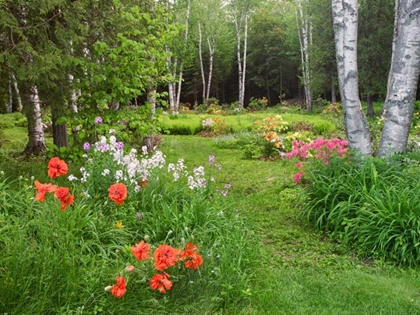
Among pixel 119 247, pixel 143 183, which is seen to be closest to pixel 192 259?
pixel 119 247

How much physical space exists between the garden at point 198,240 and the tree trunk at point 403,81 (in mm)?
432

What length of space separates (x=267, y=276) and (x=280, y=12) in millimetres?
34746

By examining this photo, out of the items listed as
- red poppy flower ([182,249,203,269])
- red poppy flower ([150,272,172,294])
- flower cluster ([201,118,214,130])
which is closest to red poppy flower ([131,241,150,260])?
red poppy flower ([150,272,172,294])

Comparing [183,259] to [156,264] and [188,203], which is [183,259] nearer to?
[156,264]

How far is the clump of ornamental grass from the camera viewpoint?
7.50 feet

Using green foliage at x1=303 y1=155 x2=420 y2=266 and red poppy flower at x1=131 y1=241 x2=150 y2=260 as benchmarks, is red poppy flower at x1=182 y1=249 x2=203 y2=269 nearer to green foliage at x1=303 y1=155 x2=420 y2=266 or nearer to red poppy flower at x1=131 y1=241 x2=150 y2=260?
red poppy flower at x1=131 y1=241 x2=150 y2=260

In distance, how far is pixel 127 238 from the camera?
3.15 meters

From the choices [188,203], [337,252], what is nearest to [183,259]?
[188,203]

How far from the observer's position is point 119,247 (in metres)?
2.79

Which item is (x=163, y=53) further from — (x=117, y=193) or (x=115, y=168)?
(x=117, y=193)

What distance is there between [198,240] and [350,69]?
3115 mm

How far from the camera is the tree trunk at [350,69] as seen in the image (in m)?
4.80

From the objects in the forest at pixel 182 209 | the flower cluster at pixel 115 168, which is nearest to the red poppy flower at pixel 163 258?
the forest at pixel 182 209

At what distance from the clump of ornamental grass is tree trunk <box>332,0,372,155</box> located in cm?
222
